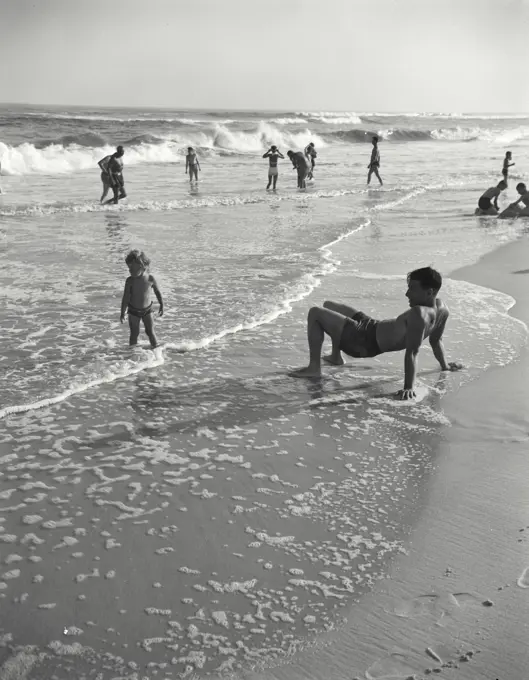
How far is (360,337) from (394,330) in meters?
0.29

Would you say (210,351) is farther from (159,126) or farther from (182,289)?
(159,126)

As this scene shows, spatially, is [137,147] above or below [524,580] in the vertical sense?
→ above

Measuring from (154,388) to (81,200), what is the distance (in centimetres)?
1458

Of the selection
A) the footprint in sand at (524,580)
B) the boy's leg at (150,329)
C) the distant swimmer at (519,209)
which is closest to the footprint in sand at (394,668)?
the footprint in sand at (524,580)

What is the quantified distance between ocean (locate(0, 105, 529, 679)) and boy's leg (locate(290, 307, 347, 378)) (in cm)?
14

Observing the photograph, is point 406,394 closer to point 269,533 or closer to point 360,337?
point 360,337

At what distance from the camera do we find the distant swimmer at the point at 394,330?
5176 millimetres

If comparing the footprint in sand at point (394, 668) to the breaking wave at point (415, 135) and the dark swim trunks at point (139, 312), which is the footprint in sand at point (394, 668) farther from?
the breaking wave at point (415, 135)

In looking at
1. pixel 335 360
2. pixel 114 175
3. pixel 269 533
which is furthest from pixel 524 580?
pixel 114 175

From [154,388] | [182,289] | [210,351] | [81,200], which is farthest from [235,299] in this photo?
[81,200]

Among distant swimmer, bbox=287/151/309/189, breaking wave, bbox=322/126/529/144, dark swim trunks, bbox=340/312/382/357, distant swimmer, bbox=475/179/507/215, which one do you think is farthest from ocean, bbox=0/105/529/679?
breaking wave, bbox=322/126/529/144

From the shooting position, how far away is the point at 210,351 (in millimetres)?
6359

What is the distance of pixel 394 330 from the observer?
5383 mm

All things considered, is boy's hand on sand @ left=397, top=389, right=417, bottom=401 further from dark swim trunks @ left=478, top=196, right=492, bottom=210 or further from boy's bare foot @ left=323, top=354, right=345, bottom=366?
dark swim trunks @ left=478, top=196, right=492, bottom=210
